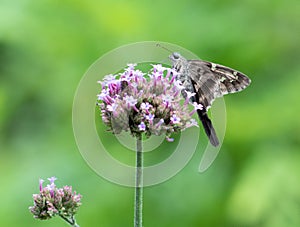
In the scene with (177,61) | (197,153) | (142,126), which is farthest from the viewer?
(197,153)

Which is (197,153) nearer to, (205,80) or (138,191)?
(205,80)

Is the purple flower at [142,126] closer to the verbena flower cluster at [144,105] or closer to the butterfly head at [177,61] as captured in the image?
the verbena flower cluster at [144,105]

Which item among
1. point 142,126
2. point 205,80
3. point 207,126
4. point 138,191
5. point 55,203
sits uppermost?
point 205,80

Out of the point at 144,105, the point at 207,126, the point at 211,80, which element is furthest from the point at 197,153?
the point at 144,105

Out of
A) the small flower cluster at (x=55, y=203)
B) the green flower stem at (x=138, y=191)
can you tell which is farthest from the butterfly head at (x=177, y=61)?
the small flower cluster at (x=55, y=203)

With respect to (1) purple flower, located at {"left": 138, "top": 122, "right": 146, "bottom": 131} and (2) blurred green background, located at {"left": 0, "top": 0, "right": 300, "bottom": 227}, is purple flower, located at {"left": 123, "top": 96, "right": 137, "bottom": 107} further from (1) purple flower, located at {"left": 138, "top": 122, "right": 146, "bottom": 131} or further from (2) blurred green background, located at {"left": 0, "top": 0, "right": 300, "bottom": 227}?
(2) blurred green background, located at {"left": 0, "top": 0, "right": 300, "bottom": 227}

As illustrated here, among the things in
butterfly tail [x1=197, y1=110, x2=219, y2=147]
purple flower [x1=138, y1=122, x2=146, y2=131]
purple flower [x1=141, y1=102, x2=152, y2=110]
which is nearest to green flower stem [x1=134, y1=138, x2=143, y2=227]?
purple flower [x1=138, y1=122, x2=146, y2=131]

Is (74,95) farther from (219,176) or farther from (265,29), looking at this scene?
(265,29)
